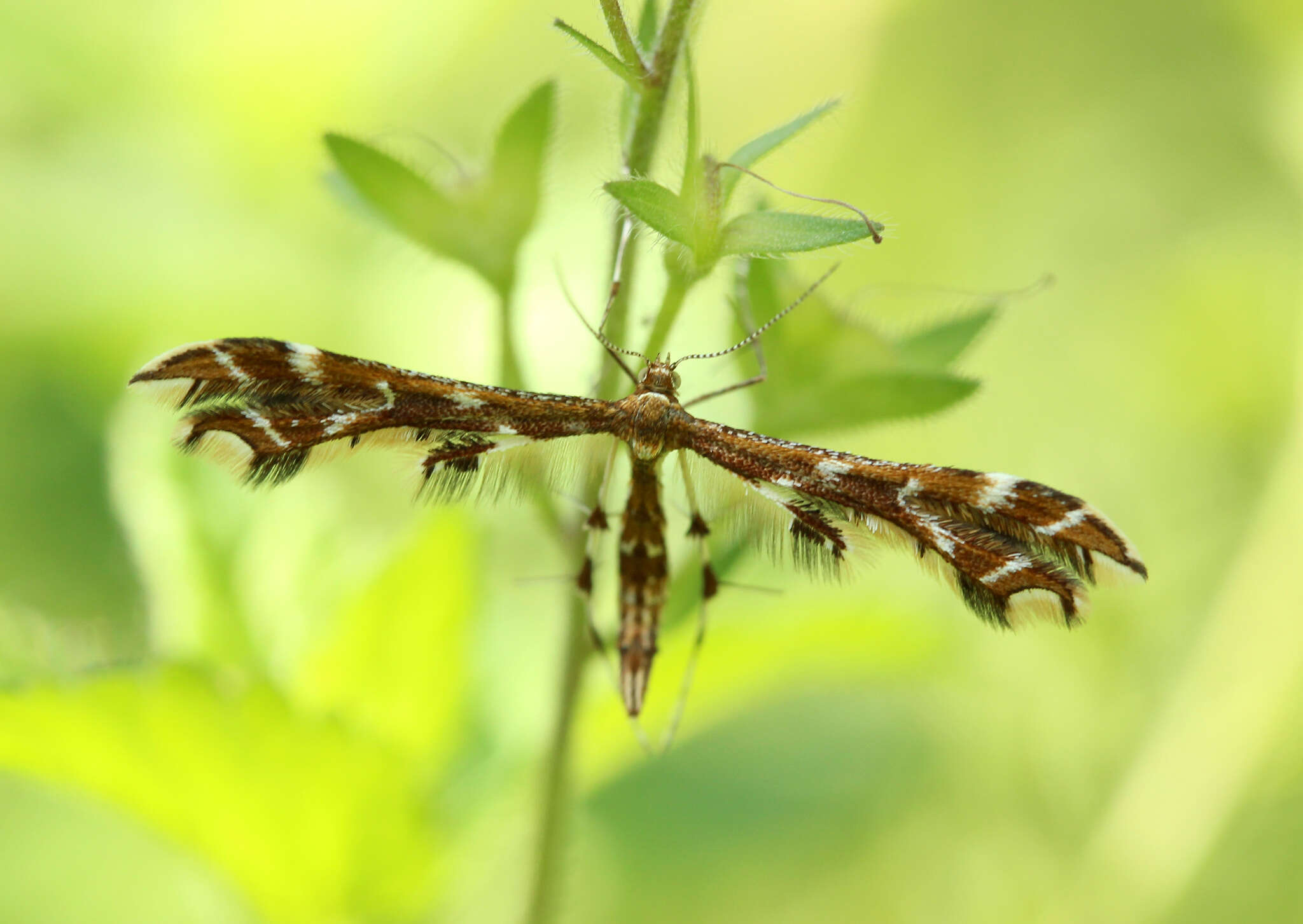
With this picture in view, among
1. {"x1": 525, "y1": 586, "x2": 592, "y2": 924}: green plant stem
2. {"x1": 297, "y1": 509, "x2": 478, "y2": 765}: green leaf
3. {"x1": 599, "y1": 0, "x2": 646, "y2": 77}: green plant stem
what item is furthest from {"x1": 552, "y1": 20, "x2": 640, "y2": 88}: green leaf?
{"x1": 297, "y1": 509, "x2": 478, "y2": 765}: green leaf

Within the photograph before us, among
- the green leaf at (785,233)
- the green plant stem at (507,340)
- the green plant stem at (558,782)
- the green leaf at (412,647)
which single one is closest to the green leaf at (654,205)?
the green leaf at (785,233)

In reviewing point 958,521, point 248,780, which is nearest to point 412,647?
point 248,780

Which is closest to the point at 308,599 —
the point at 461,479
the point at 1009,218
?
the point at 461,479

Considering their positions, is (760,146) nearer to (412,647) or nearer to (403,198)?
(403,198)

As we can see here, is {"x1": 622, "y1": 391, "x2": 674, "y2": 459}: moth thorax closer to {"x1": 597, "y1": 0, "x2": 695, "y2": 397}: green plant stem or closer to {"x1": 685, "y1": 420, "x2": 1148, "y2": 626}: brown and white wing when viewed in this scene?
{"x1": 685, "y1": 420, "x2": 1148, "y2": 626}: brown and white wing

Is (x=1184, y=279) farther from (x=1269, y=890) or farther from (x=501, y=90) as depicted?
(x=501, y=90)

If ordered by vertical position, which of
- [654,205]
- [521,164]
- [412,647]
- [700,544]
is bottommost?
[412,647]
